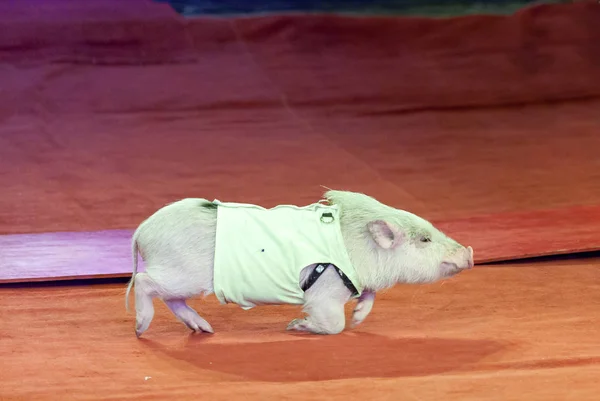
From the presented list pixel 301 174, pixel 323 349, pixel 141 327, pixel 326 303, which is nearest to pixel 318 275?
pixel 326 303

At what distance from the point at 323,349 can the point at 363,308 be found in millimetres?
214

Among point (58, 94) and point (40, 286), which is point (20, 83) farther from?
point (40, 286)

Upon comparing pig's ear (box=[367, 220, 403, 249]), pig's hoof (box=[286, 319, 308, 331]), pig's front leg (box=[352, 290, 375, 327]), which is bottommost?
pig's hoof (box=[286, 319, 308, 331])

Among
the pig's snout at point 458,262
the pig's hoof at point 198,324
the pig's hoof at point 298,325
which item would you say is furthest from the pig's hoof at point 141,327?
the pig's snout at point 458,262

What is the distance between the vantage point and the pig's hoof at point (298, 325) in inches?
105

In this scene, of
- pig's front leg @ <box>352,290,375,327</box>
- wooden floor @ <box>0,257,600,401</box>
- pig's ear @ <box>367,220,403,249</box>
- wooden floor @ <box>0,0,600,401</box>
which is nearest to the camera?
wooden floor @ <box>0,257,600,401</box>

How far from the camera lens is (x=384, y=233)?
2.58 m

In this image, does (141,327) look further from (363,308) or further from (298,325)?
(363,308)

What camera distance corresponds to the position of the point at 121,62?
5.68 m

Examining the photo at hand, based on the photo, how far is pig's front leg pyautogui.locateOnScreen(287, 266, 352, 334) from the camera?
2.54 m

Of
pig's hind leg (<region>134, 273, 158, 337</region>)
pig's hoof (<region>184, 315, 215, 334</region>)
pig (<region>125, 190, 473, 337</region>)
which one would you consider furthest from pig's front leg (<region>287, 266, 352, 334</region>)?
pig's hind leg (<region>134, 273, 158, 337</region>)

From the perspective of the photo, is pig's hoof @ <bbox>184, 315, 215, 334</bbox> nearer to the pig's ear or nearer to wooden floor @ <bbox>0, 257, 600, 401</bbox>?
wooden floor @ <bbox>0, 257, 600, 401</bbox>

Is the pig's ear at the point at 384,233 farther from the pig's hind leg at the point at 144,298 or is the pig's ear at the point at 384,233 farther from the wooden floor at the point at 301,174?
the pig's hind leg at the point at 144,298

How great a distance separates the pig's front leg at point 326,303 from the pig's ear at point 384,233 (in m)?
0.17
